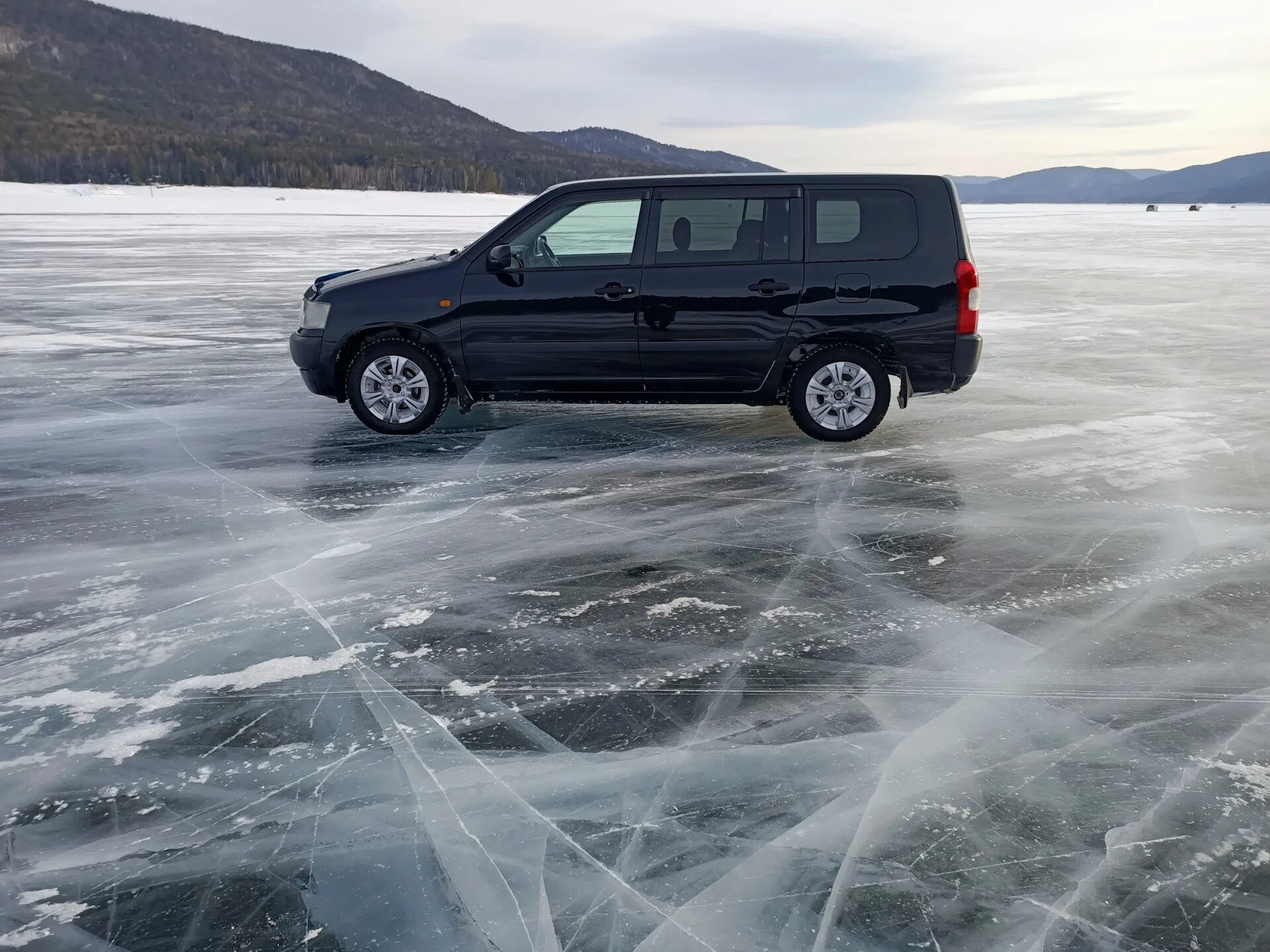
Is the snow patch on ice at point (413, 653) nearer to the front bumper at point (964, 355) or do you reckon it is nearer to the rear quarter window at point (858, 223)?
the rear quarter window at point (858, 223)

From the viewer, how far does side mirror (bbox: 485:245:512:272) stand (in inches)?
312

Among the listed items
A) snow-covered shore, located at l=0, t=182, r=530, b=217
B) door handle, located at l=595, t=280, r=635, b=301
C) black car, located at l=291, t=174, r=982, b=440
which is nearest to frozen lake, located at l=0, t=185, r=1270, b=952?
black car, located at l=291, t=174, r=982, b=440

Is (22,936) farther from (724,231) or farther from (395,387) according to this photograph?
(724,231)

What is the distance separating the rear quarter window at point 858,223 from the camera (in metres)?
7.98

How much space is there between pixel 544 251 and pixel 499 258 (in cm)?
40

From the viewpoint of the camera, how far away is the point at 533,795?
3.34 meters

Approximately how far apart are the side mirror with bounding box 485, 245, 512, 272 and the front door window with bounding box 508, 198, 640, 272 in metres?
0.12

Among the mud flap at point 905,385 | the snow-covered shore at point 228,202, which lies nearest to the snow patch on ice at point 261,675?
the mud flap at point 905,385

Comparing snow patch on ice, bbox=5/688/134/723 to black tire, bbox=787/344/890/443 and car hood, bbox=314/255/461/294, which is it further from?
black tire, bbox=787/344/890/443

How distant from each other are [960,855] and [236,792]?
7.21ft

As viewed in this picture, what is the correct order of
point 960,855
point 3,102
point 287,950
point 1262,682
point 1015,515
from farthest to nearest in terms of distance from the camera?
1. point 3,102
2. point 1015,515
3. point 1262,682
4. point 960,855
5. point 287,950

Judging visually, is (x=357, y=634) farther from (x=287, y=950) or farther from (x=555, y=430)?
(x=555, y=430)

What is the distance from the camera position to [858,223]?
8023 millimetres

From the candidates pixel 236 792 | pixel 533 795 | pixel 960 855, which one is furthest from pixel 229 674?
pixel 960 855
